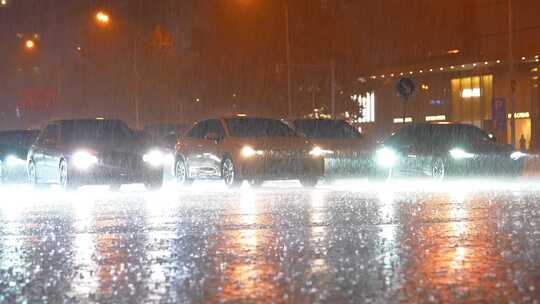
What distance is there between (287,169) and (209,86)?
109ft

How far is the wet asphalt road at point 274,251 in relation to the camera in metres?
8.54

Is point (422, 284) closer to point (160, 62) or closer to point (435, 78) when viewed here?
point (160, 62)

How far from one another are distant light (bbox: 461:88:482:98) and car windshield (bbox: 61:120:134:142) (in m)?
41.1

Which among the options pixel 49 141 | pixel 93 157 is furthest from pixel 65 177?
pixel 49 141

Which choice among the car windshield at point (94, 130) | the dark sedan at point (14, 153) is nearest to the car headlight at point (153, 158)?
the car windshield at point (94, 130)

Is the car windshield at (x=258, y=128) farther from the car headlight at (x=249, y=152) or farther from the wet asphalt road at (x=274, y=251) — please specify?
the wet asphalt road at (x=274, y=251)

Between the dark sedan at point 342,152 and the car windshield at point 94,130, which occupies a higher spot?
the car windshield at point 94,130

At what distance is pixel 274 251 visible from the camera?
1120cm

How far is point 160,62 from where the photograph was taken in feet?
197

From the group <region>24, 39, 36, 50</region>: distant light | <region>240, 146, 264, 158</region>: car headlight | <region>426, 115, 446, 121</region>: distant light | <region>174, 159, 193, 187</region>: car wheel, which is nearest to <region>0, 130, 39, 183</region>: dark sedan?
<region>174, 159, 193, 187</region>: car wheel

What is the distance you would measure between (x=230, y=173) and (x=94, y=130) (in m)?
3.00

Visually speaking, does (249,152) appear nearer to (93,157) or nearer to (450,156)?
(93,157)

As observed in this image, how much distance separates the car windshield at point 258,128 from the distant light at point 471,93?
39.4 meters

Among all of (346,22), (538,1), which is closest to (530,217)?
(538,1)
